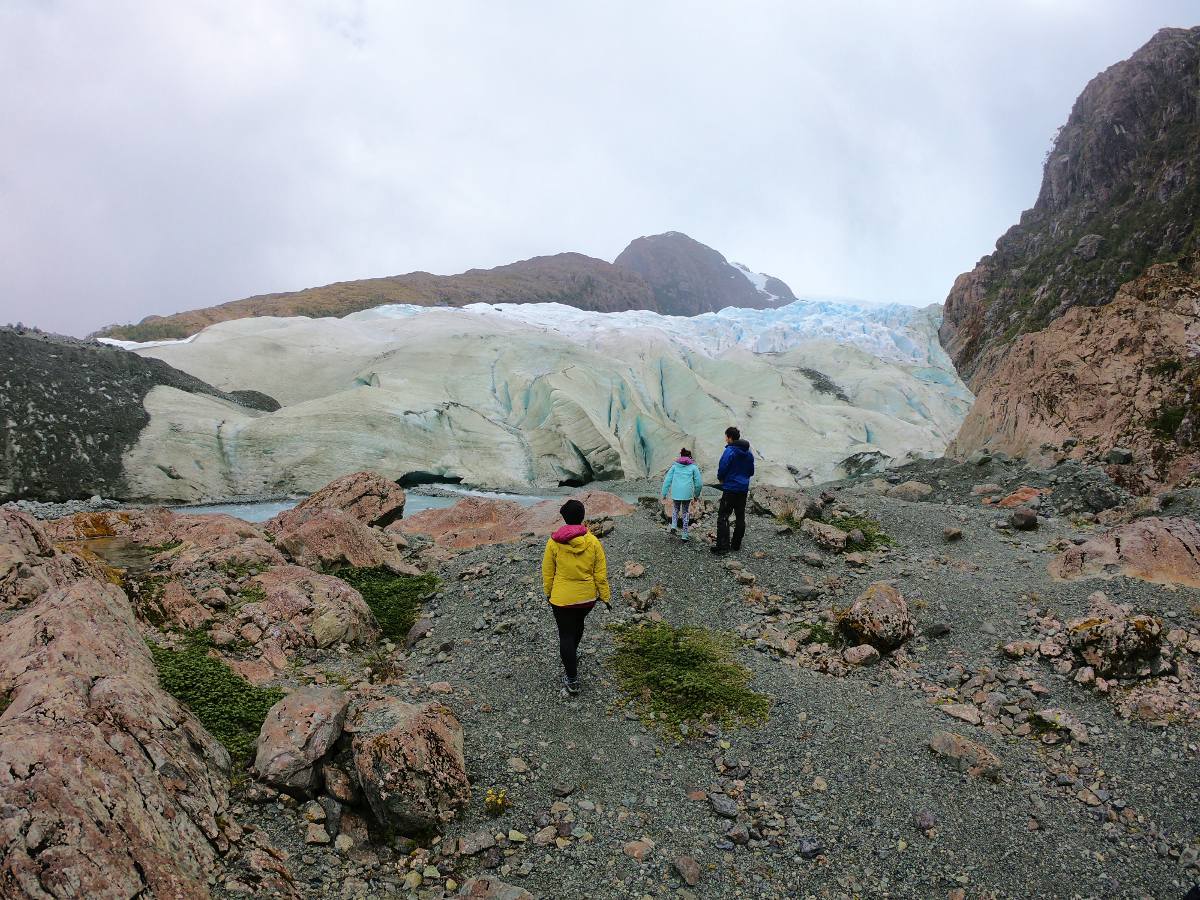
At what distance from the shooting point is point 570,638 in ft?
20.6

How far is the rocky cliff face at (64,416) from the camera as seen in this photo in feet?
69.6

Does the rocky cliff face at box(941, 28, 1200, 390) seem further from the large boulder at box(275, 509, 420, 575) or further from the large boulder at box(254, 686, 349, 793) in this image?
the large boulder at box(254, 686, 349, 793)

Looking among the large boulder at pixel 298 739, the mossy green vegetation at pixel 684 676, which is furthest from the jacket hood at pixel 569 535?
the large boulder at pixel 298 739

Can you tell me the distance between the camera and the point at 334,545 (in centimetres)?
1033

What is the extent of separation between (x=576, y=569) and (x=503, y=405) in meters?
29.7

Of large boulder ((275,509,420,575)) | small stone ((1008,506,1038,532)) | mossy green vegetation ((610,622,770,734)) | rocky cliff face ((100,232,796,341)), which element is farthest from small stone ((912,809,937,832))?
rocky cliff face ((100,232,796,341))

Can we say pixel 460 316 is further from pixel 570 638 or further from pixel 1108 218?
pixel 1108 218

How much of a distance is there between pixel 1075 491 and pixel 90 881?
16.2 m

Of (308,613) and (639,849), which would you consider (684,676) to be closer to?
(639,849)

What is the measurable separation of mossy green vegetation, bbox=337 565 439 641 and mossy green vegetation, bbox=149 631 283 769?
268cm

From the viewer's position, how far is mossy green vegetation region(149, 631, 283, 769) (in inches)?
193

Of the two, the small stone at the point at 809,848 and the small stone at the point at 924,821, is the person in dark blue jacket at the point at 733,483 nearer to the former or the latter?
the small stone at the point at 924,821

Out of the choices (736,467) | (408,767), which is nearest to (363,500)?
(736,467)

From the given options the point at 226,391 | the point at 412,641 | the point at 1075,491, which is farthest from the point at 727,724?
the point at 226,391
